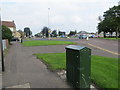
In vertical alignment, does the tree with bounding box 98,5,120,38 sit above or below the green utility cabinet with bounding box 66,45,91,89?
above

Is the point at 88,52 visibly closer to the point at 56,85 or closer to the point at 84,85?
the point at 84,85

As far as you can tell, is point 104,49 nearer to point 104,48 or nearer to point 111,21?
point 104,48

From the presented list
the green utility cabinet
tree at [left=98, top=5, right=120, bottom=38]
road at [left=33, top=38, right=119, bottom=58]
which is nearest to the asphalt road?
road at [left=33, top=38, right=119, bottom=58]

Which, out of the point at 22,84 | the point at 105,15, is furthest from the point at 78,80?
the point at 105,15

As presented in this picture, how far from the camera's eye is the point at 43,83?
559 centimetres

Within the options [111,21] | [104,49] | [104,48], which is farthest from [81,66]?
[111,21]

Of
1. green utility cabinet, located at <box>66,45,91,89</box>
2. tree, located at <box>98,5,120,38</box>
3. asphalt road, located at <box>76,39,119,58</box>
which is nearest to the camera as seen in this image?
green utility cabinet, located at <box>66,45,91,89</box>

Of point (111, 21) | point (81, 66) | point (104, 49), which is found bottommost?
point (104, 49)

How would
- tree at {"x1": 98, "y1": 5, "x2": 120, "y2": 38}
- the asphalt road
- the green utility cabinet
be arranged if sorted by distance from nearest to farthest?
the green utility cabinet
the asphalt road
tree at {"x1": 98, "y1": 5, "x2": 120, "y2": 38}

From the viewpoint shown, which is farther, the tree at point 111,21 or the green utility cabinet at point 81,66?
the tree at point 111,21

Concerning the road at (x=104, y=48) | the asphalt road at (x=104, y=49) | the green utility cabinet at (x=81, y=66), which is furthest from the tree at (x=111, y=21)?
the green utility cabinet at (x=81, y=66)

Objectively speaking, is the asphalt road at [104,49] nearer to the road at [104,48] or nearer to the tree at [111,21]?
the road at [104,48]

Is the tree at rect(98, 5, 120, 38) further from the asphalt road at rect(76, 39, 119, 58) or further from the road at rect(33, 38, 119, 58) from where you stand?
the asphalt road at rect(76, 39, 119, 58)

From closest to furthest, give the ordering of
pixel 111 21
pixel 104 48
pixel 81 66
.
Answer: pixel 81 66, pixel 104 48, pixel 111 21
